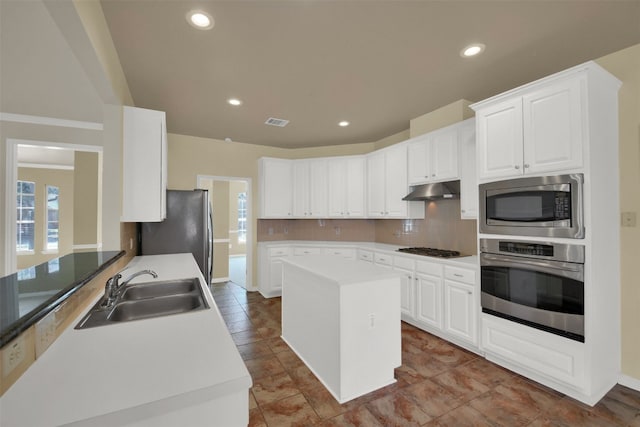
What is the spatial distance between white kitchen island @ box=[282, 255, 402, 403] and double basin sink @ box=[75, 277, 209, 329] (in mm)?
938

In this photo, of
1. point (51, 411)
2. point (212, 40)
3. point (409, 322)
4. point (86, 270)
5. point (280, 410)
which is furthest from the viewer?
point (409, 322)

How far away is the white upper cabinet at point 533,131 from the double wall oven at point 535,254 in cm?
12

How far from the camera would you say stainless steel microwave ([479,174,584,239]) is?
2102 millimetres

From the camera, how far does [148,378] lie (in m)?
0.86

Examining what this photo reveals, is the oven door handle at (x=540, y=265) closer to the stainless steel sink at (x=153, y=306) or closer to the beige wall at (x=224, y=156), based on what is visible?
the stainless steel sink at (x=153, y=306)

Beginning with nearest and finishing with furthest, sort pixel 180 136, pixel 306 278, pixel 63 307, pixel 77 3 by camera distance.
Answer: pixel 63 307
pixel 77 3
pixel 306 278
pixel 180 136

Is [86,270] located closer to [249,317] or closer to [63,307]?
[63,307]

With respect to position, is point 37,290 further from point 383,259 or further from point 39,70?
point 383,259

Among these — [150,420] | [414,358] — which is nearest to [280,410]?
[414,358]

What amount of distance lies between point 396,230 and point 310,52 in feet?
10.2

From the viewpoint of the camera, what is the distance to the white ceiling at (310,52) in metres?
1.86

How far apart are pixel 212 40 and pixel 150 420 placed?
7.82 ft

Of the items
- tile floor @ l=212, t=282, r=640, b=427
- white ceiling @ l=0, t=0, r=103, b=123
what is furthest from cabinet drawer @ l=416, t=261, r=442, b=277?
white ceiling @ l=0, t=0, r=103, b=123

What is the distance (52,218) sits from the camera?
6586 mm
